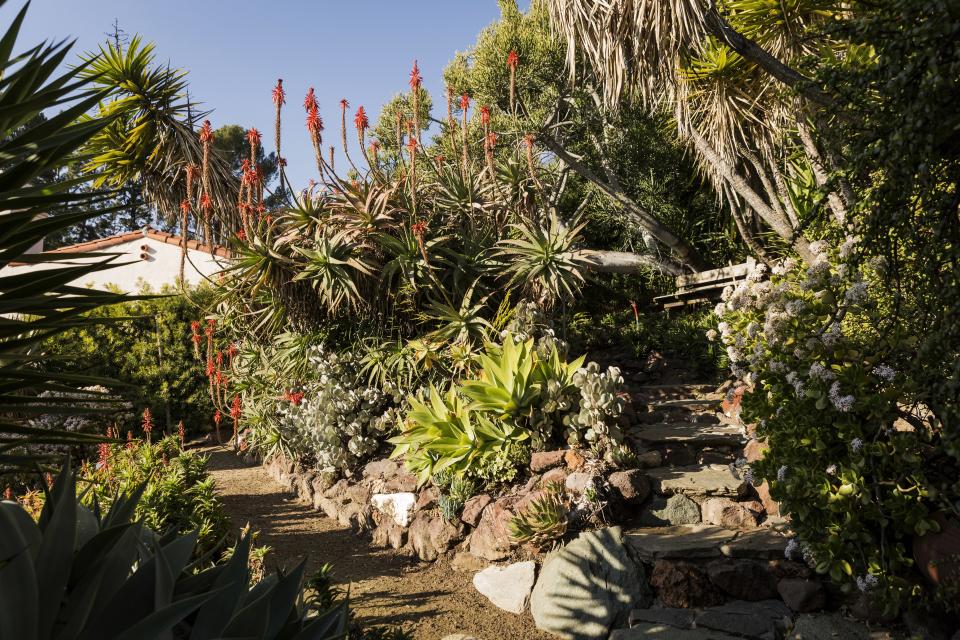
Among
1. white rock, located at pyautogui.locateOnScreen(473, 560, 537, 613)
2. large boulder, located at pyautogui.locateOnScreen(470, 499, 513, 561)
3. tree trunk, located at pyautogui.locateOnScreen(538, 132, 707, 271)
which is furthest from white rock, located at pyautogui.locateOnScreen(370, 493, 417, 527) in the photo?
tree trunk, located at pyautogui.locateOnScreen(538, 132, 707, 271)

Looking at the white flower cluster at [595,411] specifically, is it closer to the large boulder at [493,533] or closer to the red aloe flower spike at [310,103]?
the large boulder at [493,533]

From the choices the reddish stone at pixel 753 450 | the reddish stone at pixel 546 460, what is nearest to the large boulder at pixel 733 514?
the reddish stone at pixel 753 450

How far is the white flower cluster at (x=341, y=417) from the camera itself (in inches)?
238

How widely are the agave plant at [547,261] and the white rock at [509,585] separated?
2479 millimetres

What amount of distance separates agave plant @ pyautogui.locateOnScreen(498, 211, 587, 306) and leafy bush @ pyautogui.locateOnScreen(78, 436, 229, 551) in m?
3.08

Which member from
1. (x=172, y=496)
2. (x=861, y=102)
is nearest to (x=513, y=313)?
(x=172, y=496)

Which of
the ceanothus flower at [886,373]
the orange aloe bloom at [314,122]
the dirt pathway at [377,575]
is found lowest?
the dirt pathway at [377,575]

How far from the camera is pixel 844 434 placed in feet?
9.73

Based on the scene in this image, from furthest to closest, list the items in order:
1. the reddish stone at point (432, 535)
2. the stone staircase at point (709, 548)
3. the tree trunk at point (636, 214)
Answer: the tree trunk at point (636, 214) < the reddish stone at point (432, 535) < the stone staircase at point (709, 548)

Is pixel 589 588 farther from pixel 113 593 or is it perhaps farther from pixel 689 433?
pixel 113 593

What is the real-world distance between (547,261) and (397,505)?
246cm

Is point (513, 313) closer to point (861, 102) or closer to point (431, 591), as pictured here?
point (431, 591)

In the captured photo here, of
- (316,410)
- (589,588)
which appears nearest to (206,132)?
(316,410)

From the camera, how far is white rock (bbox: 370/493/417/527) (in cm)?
514
